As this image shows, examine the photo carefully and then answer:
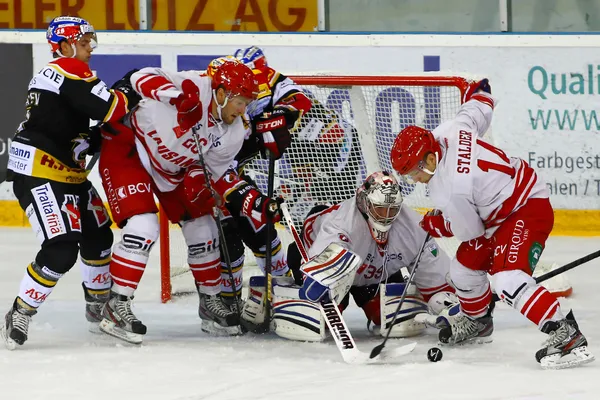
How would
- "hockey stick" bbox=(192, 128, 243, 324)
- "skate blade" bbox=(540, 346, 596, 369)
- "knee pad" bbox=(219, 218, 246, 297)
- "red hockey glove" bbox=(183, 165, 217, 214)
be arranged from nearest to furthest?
"skate blade" bbox=(540, 346, 596, 369) < "hockey stick" bbox=(192, 128, 243, 324) < "red hockey glove" bbox=(183, 165, 217, 214) < "knee pad" bbox=(219, 218, 246, 297)

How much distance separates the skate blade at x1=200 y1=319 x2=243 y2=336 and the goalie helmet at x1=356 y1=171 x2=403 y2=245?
24.7 inches

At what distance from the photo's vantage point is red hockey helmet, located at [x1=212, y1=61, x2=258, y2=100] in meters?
4.27

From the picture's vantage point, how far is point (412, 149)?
155 inches

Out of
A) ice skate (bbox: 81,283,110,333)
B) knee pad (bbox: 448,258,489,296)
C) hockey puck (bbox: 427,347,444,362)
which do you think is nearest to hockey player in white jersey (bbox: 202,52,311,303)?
ice skate (bbox: 81,283,110,333)

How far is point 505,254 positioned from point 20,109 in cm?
390

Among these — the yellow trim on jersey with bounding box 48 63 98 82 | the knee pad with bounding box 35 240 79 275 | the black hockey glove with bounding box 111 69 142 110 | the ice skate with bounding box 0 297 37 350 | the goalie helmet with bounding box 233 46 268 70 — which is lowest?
the ice skate with bounding box 0 297 37 350

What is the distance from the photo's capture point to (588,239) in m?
6.74

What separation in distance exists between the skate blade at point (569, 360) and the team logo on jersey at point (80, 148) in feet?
5.70

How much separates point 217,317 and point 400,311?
0.69m

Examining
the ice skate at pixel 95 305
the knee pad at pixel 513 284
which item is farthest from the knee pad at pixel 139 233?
the knee pad at pixel 513 284

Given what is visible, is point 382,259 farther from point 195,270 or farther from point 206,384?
point 206,384

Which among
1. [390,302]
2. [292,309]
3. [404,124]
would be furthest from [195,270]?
[404,124]

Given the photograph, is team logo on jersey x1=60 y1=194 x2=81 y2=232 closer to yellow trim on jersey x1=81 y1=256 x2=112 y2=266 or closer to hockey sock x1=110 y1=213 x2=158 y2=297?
hockey sock x1=110 y1=213 x2=158 y2=297

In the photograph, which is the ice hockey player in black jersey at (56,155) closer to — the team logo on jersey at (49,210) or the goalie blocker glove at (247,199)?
the team logo on jersey at (49,210)
